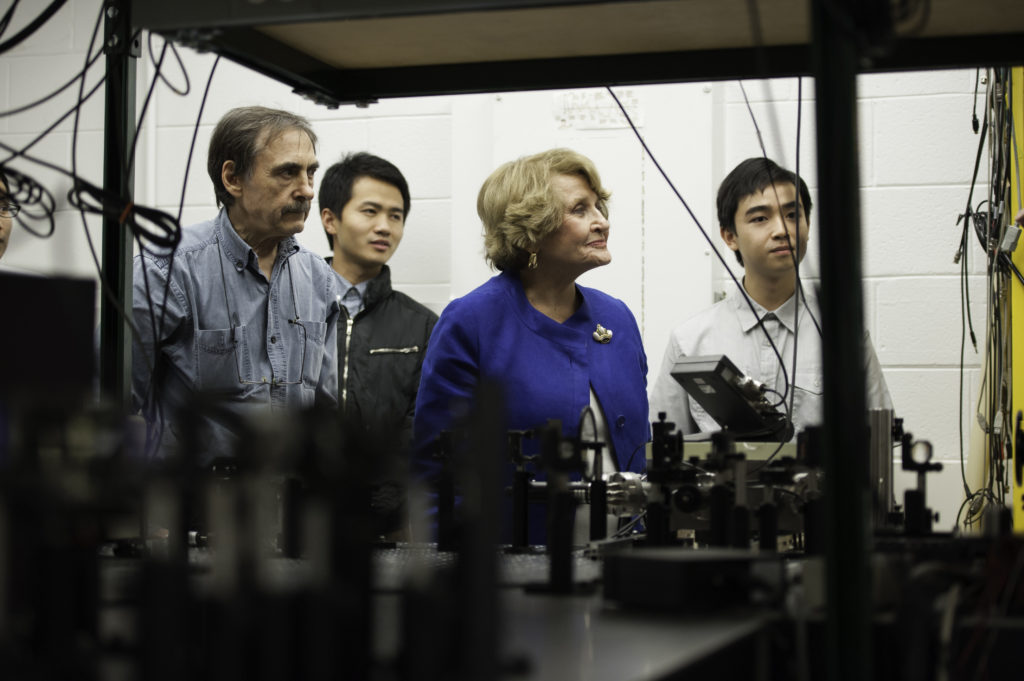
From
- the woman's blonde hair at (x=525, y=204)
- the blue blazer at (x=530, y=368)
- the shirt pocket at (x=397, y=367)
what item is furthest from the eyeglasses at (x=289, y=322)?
the shirt pocket at (x=397, y=367)

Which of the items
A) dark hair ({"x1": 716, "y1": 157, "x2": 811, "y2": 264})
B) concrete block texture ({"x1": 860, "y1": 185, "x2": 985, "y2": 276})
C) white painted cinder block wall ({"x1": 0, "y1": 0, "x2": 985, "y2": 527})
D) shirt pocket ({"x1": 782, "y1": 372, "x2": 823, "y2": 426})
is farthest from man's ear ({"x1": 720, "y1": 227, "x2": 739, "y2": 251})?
concrete block texture ({"x1": 860, "y1": 185, "x2": 985, "y2": 276})

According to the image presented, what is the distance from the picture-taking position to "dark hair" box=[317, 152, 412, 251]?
3434 millimetres

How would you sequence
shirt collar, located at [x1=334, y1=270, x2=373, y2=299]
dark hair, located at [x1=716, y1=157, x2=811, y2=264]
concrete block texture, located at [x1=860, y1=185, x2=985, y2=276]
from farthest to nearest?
concrete block texture, located at [x1=860, y1=185, x2=985, y2=276] → shirt collar, located at [x1=334, y1=270, x2=373, y2=299] → dark hair, located at [x1=716, y1=157, x2=811, y2=264]

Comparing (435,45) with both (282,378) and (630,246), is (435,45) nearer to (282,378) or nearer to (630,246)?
(282,378)

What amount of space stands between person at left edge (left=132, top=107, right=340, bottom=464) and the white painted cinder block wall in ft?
3.37

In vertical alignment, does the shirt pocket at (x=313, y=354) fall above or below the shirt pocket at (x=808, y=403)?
above

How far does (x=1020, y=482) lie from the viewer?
2.13m

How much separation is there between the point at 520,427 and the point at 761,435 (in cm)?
49

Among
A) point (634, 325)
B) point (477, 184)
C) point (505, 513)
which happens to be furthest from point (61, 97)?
point (505, 513)

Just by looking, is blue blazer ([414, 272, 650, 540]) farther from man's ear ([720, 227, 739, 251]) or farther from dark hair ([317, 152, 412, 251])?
dark hair ([317, 152, 412, 251])

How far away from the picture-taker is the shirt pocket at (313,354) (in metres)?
2.52

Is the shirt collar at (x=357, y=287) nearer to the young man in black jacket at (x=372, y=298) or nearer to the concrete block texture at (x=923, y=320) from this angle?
the young man in black jacket at (x=372, y=298)

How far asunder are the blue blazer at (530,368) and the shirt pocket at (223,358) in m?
0.38

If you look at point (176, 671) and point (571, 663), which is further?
point (571, 663)
